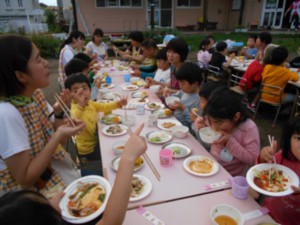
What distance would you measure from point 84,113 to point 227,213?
177 centimetres

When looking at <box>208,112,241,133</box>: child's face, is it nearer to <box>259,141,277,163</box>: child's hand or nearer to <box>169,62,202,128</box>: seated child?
<box>259,141,277,163</box>: child's hand

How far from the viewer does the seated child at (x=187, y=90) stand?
8.28 feet

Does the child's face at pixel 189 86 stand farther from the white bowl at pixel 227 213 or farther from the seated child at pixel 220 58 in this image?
the seated child at pixel 220 58

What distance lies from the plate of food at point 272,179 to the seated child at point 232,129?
0.26 metres

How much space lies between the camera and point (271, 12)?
16.4 meters

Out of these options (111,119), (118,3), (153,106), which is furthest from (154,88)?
(118,3)

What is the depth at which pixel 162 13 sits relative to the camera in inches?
672

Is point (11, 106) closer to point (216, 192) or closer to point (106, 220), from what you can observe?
point (106, 220)

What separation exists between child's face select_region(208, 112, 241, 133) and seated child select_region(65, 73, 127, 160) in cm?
137

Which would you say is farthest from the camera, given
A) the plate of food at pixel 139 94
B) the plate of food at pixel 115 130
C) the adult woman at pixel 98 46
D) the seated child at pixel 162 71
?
the adult woman at pixel 98 46

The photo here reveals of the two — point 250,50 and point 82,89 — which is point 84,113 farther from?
point 250,50

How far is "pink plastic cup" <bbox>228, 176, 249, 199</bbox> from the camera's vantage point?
1.32 m

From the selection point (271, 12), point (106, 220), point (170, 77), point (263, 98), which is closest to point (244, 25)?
point (271, 12)

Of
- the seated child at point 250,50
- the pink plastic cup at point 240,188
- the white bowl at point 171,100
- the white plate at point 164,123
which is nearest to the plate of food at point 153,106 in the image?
the white bowl at point 171,100
